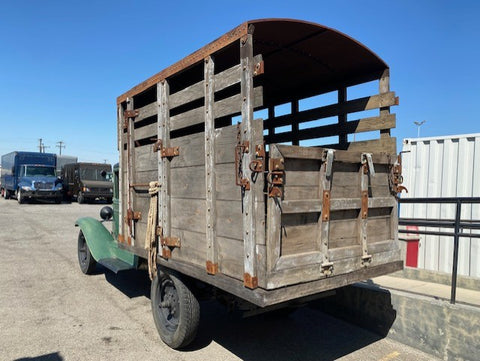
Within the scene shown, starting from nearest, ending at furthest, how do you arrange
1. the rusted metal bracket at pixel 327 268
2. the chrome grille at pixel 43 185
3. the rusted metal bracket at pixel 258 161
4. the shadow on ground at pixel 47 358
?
the rusted metal bracket at pixel 258 161 → the rusted metal bracket at pixel 327 268 → the shadow on ground at pixel 47 358 → the chrome grille at pixel 43 185

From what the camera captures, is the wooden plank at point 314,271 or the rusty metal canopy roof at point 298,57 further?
the rusty metal canopy roof at point 298,57

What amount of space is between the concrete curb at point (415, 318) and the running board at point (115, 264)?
9.24 ft

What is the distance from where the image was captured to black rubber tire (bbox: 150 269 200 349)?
3402mm

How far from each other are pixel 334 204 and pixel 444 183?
13.4 feet

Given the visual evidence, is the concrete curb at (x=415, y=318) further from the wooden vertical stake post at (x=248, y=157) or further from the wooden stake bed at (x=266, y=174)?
the wooden vertical stake post at (x=248, y=157)

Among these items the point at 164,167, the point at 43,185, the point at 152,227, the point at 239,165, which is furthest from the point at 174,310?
the point at 43,185

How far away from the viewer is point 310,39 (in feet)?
10.8

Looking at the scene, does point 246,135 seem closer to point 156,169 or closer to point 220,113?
point 220,113

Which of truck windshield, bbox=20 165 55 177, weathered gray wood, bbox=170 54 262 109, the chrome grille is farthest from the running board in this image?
truck windshield, bbox=20 165 55 177

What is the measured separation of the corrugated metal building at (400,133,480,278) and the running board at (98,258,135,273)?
186 inches

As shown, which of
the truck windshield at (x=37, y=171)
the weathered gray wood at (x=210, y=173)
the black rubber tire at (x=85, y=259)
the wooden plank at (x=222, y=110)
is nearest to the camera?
the wooden plank at (x=222, y=110)

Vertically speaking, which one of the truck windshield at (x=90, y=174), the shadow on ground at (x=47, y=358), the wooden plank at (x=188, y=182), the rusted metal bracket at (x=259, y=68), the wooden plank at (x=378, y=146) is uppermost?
the rusted metal bracket at (x=259, y=68)

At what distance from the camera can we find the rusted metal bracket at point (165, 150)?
3.55 m

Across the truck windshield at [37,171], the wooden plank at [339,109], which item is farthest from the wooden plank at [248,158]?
the truck windshield at [37,171]
